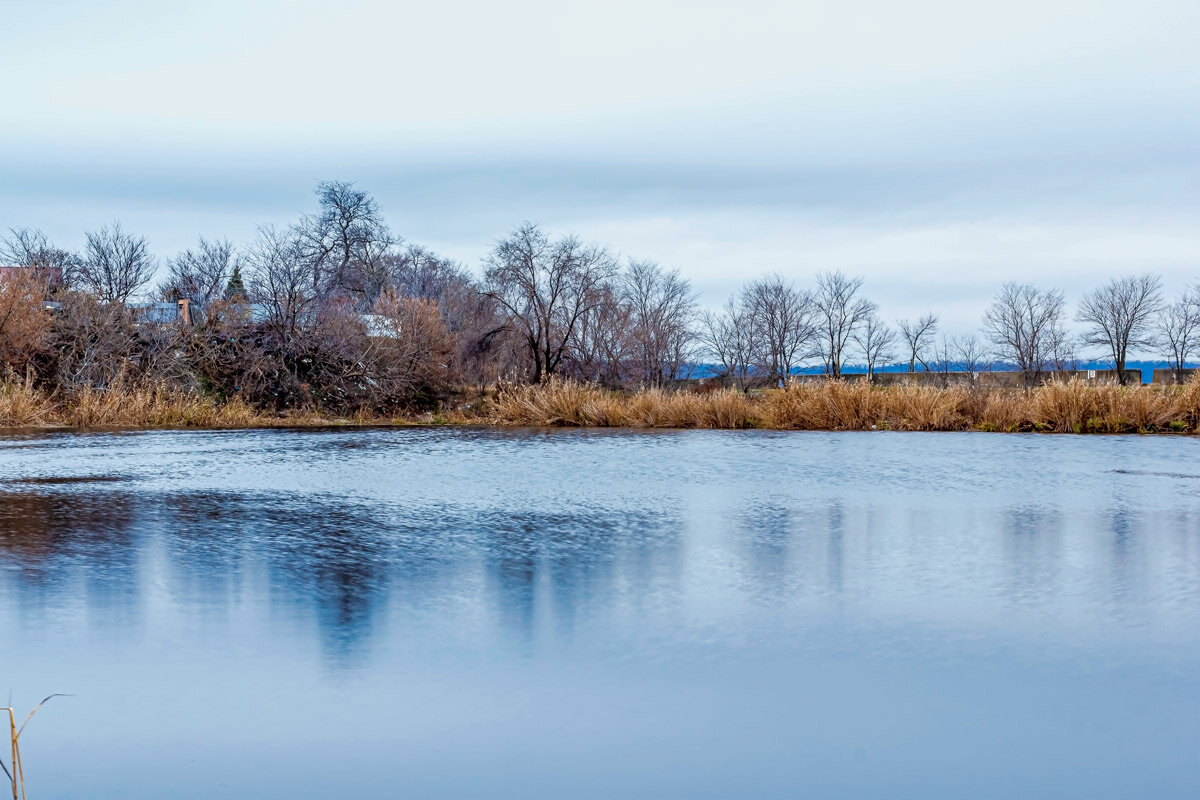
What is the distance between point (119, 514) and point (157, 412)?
54.8 feet

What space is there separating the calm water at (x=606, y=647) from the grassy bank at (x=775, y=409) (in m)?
11.8

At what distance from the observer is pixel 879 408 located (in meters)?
20.8

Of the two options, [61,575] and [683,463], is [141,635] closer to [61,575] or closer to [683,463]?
[61,575]

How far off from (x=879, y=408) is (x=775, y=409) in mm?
2191

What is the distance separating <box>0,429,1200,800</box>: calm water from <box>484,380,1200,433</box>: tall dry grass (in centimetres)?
1180

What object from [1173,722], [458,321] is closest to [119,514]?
[1173,722]

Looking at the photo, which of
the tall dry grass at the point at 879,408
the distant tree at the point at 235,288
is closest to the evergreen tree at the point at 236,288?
the distant tree at the point at 235,288

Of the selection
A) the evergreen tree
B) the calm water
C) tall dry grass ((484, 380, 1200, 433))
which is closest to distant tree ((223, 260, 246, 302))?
the evergreen tree

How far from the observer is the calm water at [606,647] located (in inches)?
109

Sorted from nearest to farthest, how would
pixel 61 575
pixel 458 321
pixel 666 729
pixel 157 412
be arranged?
pixel 666 729 < pixel 61 575 < pixel 157 412 < pixel 458 321

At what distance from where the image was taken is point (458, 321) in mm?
43000

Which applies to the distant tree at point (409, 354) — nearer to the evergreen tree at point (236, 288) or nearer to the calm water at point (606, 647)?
the evergreen tree at point (236, 288)

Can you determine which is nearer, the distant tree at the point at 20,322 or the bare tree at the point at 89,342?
the distant tree at the point at 20,322

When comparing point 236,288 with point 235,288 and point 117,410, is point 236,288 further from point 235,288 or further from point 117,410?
point 117,410
